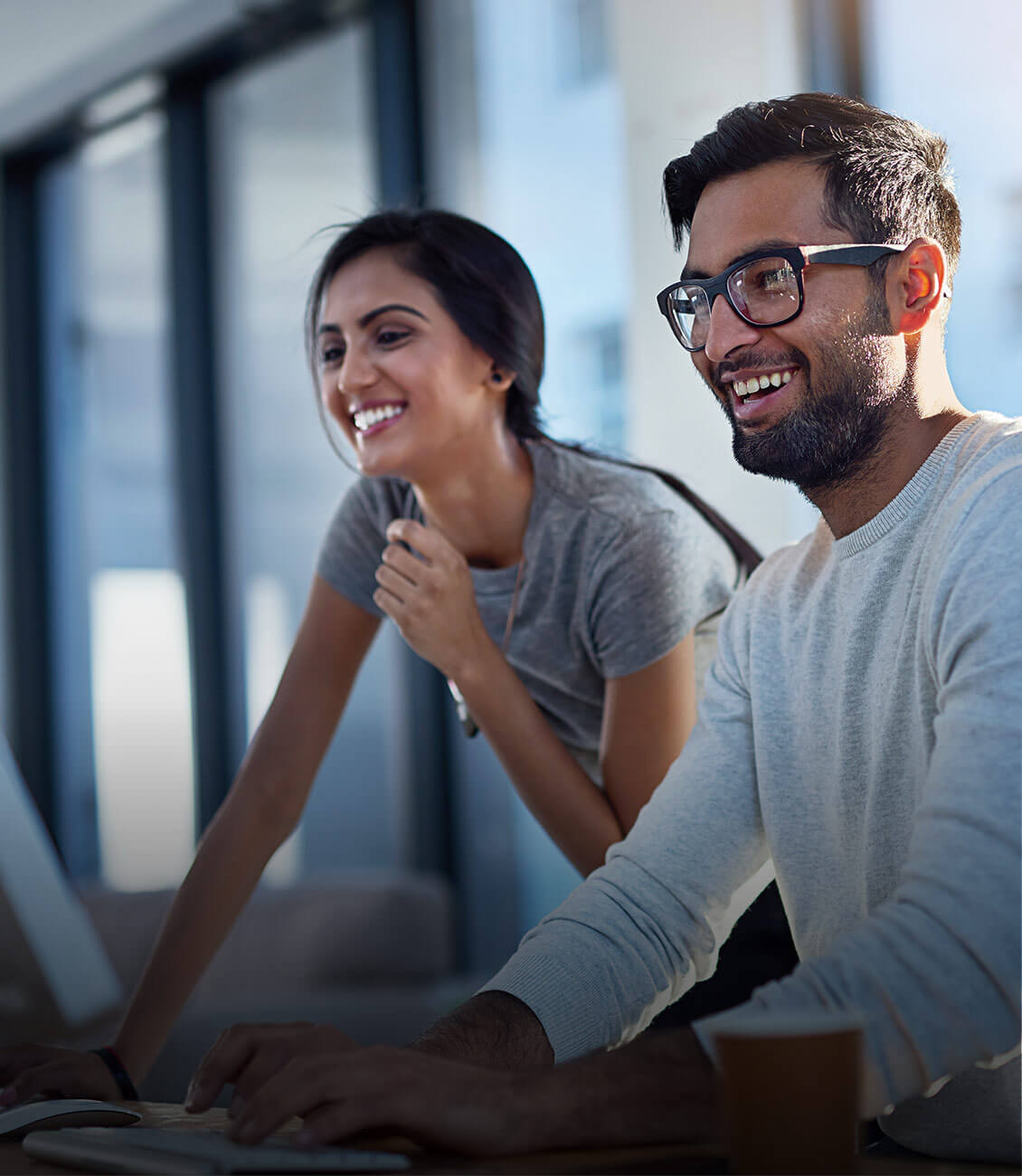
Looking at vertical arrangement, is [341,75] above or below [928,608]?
above

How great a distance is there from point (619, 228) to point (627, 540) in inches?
70.6

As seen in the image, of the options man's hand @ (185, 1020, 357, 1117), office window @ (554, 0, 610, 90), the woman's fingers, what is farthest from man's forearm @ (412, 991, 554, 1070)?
office window @ (554, 0, 610, 90)

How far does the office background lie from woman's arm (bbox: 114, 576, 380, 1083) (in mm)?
1108

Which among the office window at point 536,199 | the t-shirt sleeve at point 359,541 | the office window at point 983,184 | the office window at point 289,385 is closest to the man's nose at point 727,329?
the t-shirt sleeve at point 359,541

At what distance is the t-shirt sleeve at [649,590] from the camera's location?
1.50 meters

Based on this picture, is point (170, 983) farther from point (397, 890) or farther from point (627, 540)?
point (397, 890)

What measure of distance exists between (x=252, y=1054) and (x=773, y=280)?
2.53ft

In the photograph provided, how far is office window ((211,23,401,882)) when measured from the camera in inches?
155

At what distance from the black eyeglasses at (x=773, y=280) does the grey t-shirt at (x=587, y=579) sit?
1.29 feet

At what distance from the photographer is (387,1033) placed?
2539 mm

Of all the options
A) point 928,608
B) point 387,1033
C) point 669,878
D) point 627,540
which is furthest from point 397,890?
point 928,608

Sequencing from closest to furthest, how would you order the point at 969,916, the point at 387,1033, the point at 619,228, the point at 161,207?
the point at 969,916 < the point at 387,1033 < the point at 619,228 < the point at 161,207

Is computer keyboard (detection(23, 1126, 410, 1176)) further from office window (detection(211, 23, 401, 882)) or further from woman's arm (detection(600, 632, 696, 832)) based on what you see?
office window (detection(211, 23, 401, 882))

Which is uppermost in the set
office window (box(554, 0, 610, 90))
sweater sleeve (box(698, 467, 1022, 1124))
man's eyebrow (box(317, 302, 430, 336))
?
office window (box(554, 0, 610, 90))
